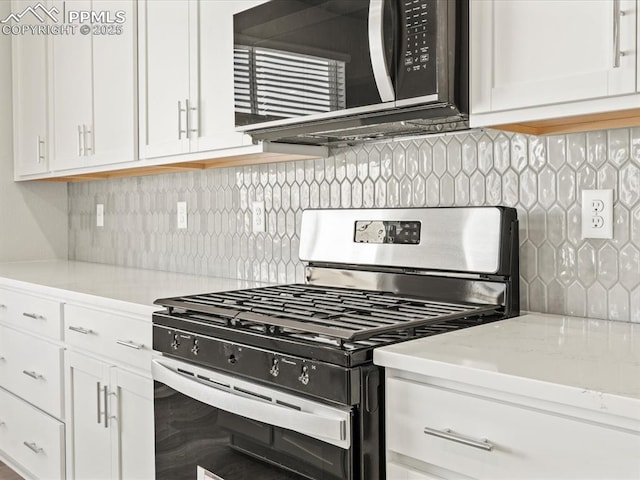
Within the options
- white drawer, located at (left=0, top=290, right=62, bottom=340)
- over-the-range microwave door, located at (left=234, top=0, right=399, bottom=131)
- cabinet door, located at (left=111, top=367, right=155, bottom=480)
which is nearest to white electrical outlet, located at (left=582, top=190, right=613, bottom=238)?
over-the-range microwave door, located at (left=234, top=0, right=399, bottom=131)

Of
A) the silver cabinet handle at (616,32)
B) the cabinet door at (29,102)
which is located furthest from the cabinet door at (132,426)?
the cabinet door at (29,102)

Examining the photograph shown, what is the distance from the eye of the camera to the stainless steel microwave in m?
1.56

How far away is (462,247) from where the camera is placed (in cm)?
179

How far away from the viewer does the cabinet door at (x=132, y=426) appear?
205cm

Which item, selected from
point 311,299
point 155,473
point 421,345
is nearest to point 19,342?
point 155,473

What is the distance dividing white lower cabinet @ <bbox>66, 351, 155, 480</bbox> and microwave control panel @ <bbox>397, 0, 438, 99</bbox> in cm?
117

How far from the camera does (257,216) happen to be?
Result: 8.54ft

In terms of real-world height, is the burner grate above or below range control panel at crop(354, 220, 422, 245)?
below

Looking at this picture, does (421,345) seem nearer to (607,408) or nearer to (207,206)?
(607,408)

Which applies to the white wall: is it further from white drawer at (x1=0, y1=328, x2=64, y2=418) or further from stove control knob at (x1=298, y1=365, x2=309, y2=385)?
stove control knob at (x1=298, y1=365, x2=309, y2=385)

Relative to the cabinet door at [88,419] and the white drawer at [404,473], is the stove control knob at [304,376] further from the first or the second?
the cabinet door at [88,419]

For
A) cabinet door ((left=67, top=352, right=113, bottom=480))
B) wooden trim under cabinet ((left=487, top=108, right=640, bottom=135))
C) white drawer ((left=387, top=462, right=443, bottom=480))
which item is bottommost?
cabinet door ((left=67, top=352, right=113, bottom=480))

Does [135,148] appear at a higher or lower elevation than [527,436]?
higher

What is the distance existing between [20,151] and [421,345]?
2991mm
